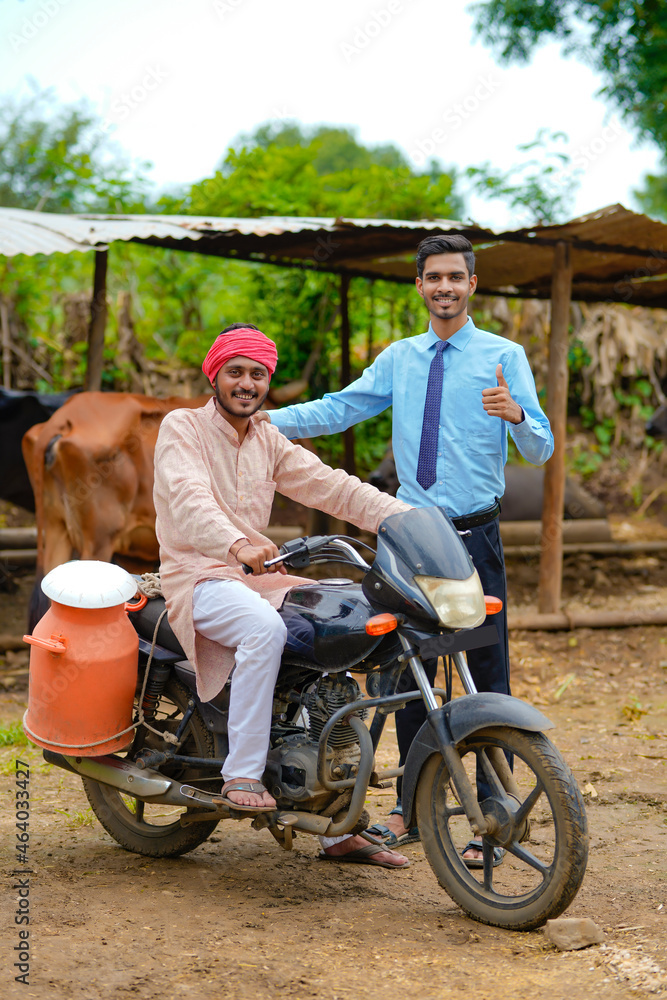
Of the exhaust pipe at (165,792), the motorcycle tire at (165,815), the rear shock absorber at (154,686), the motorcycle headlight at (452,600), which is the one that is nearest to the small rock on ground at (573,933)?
the exhaust pipe at (165,792)

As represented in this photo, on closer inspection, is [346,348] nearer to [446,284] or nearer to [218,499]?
[446,284]

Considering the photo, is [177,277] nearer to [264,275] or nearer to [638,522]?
[264,275]

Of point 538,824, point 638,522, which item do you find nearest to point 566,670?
point 538,824

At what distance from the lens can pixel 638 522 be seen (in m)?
11.8

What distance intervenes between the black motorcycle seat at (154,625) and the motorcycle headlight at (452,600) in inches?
38.6

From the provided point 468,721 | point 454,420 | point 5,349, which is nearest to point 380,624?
point 468,721

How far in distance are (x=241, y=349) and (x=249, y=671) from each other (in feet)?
3.43

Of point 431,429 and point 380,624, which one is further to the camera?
point 431,429

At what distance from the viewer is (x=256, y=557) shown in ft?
9.18

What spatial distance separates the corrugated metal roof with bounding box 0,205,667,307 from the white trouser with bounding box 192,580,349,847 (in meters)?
3.55

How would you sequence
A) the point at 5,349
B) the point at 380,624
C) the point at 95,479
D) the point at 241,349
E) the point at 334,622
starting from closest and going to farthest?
1. the point at 380,624
2. the point at 334,622
3. the point at 241,349
4. the point at 95,479
5. the point at 5,349

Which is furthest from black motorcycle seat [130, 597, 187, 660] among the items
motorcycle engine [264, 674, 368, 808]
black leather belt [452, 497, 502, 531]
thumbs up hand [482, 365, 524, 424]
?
thumbs up hand [482, 365, 524, 424]

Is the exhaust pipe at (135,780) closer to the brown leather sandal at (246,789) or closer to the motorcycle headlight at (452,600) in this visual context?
the brown leather sandal at (246,789)

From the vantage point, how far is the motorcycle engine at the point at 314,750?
2953mm
